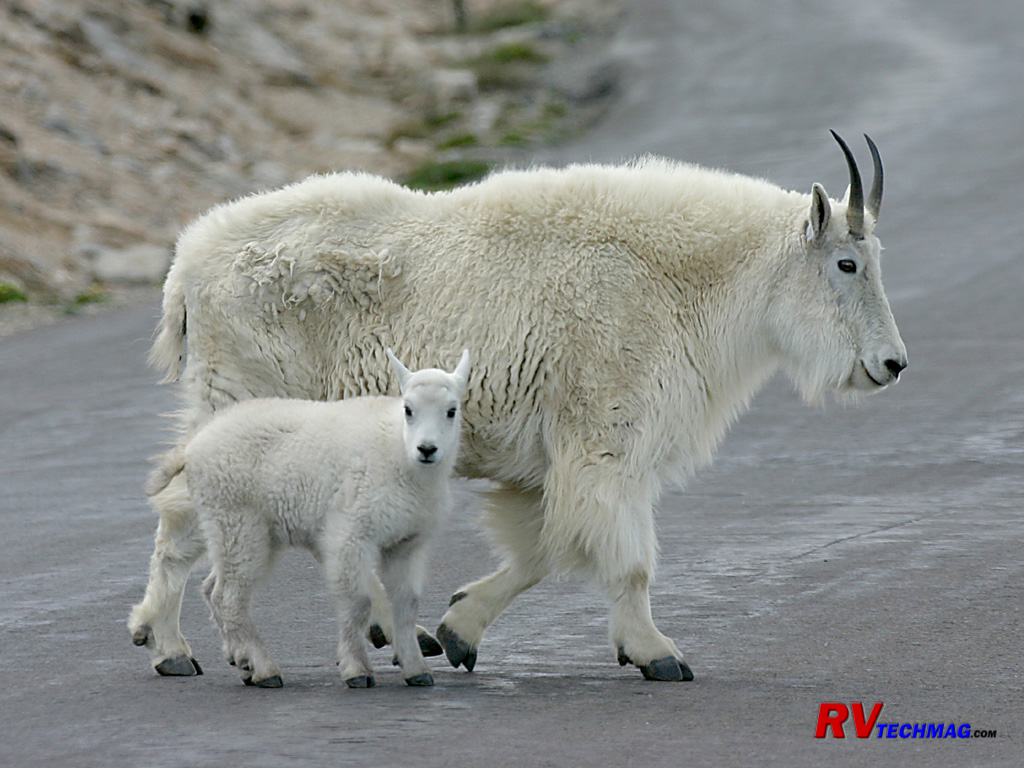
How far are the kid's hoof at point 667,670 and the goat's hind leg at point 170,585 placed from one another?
6.48 ft

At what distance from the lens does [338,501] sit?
6.34 meters

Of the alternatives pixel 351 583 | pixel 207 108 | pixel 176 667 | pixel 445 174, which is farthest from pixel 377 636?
pixel 207 108

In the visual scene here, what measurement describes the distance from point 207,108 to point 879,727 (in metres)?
23.2

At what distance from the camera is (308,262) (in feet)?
24.1

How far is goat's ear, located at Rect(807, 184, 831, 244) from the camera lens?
7336 millimetres

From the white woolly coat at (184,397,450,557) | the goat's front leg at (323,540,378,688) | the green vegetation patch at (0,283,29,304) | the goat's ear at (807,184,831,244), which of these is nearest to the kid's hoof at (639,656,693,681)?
the white woolly coat at (184,397,450,557)

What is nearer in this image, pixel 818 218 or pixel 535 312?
pixel 535 312

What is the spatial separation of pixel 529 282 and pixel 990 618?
287 cm

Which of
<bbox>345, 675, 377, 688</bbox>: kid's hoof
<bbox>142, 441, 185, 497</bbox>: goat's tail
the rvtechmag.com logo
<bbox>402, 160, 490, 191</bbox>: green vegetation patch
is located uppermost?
<bbox>402, 160, 490, 191</bbox>: green vegetation patch

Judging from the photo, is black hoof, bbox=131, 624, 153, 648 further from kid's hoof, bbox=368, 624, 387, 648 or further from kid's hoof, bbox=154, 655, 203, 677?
kid's hoof, bbox=368, 624, 387, 648

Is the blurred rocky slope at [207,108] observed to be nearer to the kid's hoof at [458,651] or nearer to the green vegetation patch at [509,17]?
the green vegetation patch at [509,17]

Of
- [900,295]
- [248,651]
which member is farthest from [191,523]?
[900,295]

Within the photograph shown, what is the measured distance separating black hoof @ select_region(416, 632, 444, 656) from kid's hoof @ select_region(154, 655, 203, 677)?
1044 mm

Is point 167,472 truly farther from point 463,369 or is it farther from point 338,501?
point 463,369
